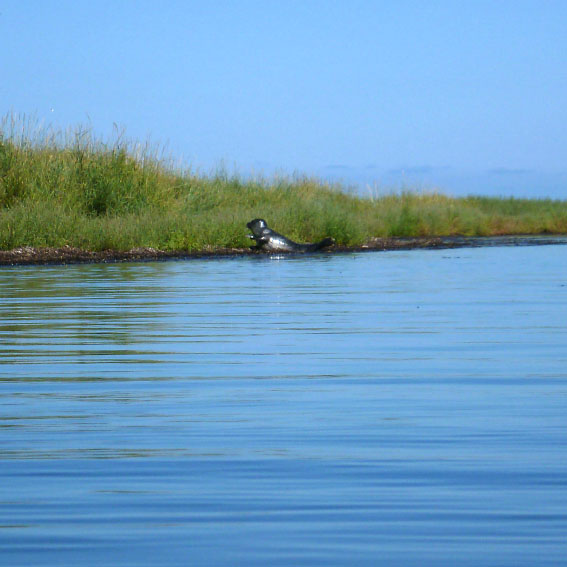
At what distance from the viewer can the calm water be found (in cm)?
328

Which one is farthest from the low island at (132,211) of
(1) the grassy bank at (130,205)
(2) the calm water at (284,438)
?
(2) the calm water at (284,438)

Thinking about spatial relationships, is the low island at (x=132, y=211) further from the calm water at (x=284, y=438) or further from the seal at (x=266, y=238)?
the calm water at (x=284, y=438)

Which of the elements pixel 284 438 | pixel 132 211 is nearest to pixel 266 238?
pixel 132 211

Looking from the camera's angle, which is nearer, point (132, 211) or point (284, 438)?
point (284, 438)

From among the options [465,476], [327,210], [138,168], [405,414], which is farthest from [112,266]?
[465,476]

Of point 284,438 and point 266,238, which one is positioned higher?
point 266,238

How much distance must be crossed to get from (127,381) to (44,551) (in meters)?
3.20

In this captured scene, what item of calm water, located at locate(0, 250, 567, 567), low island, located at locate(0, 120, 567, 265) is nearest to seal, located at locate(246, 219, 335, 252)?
low island, located at locate(0, 120, 567, 265)

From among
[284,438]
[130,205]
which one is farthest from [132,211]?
[284,438]

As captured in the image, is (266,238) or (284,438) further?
(266,238)

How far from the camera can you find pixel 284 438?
4.71 meters

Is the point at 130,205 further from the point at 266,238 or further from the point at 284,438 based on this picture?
the point at 284,438

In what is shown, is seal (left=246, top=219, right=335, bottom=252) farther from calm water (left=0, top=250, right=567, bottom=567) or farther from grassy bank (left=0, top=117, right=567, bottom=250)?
calm water (left=0, top=250, right=567, bottom=567)

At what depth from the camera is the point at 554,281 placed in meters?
15.4
